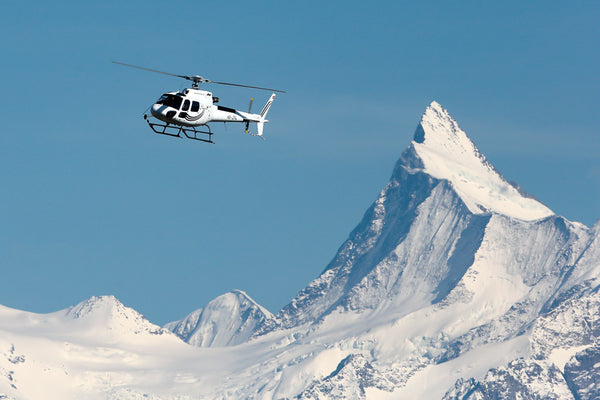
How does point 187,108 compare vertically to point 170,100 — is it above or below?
below

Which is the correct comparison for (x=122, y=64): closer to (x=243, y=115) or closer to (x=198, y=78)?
(x=198, y=78)

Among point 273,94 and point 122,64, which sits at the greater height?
point 273,94

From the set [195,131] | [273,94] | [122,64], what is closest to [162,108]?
[195,131]

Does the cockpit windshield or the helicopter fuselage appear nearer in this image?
the helicopter fuselage

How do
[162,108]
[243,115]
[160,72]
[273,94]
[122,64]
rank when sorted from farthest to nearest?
1. [273,94]
2. [243,115]
3. [162,108]
4. [160,72]
5. [122,64]

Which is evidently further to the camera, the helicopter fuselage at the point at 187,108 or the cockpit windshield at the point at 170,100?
the cockpit windshield at the point at 170,100
